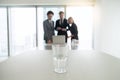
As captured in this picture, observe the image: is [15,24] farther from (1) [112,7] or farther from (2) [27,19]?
(1) [112,7]

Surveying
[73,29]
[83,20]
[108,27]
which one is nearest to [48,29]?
[73,29]

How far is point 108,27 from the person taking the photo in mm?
5289

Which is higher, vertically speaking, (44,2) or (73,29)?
(44,2)

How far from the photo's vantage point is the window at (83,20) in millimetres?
6523

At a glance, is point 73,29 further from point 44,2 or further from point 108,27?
point 44,2

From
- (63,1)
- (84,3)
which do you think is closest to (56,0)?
(63,1)

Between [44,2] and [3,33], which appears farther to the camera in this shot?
[3,33]

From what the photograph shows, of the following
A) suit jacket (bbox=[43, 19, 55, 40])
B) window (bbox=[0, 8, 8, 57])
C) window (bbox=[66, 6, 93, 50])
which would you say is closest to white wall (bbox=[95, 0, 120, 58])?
window (bbox=[66, 6, 93, 50])

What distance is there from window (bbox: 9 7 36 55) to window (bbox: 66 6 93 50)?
4.70 ft

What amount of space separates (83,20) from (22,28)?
2.37m

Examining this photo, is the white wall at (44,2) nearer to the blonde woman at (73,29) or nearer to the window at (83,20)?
the window at (83,20)

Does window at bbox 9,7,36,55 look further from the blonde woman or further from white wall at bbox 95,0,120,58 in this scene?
Result: white wall at bbox 95,0,120,58

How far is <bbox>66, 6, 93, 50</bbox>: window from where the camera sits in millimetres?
6523

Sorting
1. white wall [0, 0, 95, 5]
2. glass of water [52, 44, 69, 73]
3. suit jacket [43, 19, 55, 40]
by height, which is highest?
white wall [0, 0, 95, 5]
